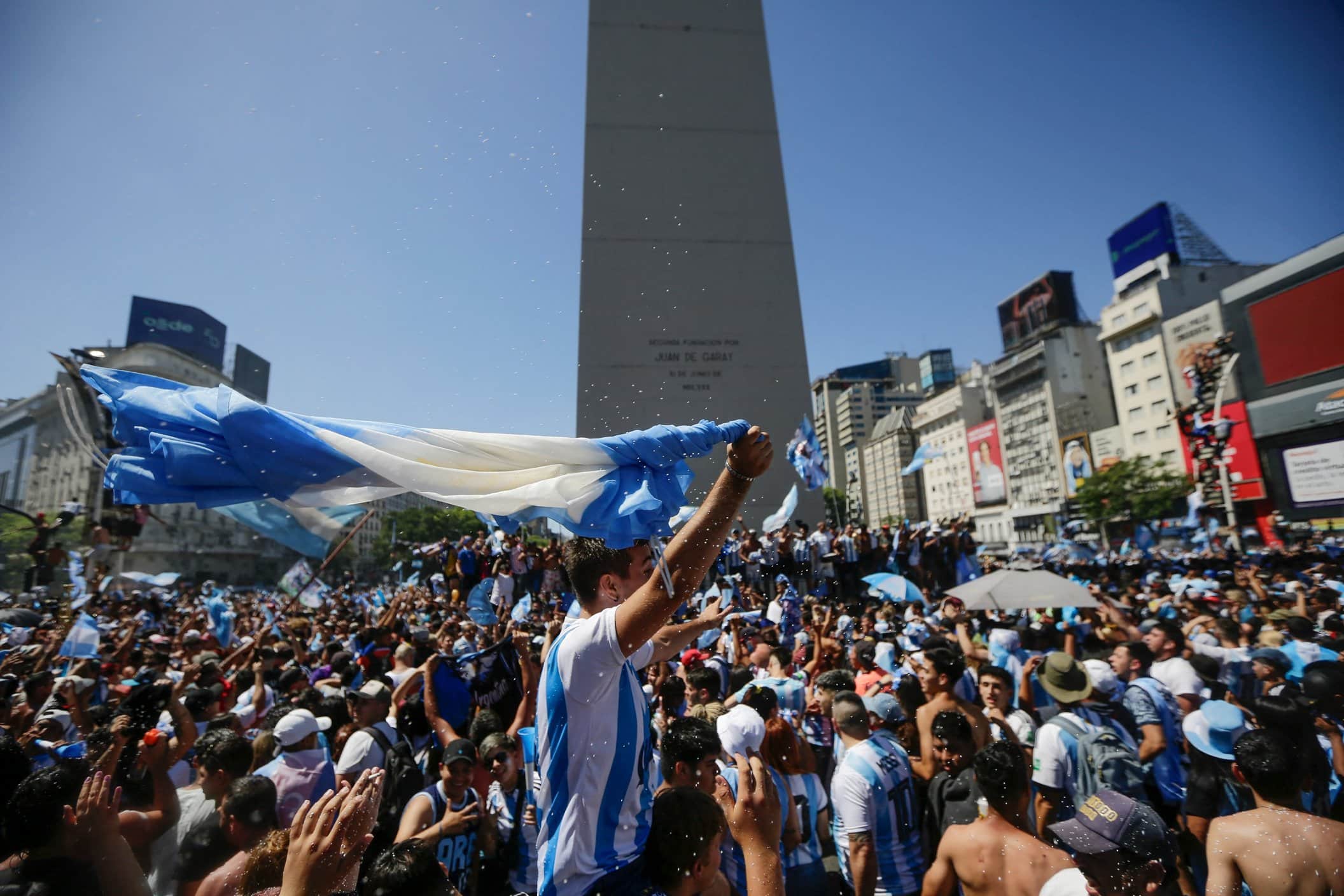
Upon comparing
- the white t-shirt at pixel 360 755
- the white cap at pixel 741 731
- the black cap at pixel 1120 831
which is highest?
the white cap at pixel 741 731

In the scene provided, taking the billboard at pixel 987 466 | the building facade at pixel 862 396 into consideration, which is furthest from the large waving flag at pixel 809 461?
the building facade at pixel 862 396

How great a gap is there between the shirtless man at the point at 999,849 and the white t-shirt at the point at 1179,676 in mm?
3037

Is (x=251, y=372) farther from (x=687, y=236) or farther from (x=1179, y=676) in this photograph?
(x=1179, y=676)

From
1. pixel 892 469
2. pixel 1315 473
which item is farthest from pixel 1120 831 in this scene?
pixel 892 469

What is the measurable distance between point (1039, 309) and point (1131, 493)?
115 ft

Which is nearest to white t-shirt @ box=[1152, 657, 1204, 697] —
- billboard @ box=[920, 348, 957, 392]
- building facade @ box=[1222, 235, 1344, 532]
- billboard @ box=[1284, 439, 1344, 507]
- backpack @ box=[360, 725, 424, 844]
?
backpack @ box=[360, 725, 424, 844]

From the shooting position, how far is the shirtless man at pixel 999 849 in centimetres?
248

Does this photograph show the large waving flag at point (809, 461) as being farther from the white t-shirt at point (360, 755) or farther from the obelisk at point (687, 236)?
the white t-shirt at point (360, 755)

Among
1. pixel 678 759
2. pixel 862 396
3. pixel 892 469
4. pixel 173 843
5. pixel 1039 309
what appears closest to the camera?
pixel 678 759

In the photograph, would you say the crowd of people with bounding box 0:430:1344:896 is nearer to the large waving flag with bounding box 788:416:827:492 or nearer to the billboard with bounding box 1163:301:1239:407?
the large waving flag with bounding box 788:416:827:492

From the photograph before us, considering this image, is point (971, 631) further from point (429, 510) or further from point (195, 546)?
point (195, 546)

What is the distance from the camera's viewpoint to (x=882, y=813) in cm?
329

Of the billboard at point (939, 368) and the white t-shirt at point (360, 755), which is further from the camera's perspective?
the billboard at point (939, 368)

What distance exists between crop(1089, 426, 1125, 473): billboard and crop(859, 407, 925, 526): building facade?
123 feet
